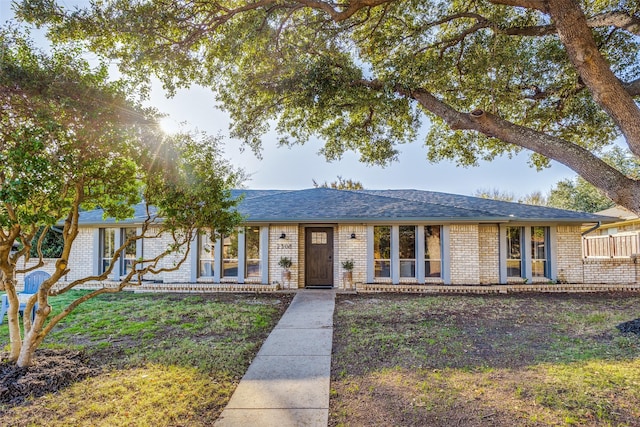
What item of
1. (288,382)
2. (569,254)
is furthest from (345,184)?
(288,382)

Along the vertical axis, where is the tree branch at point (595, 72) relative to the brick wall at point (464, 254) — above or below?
above

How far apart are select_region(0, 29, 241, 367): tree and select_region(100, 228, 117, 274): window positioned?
8242mm

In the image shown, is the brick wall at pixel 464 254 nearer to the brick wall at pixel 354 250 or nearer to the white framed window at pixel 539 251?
the white framed window at pixel 539 251

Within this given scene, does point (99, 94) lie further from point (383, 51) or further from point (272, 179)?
point (272, 179)

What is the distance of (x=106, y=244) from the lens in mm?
12164

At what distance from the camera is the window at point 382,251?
36.2 feet

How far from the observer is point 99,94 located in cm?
391

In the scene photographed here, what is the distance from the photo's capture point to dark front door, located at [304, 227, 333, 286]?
37.1 ft

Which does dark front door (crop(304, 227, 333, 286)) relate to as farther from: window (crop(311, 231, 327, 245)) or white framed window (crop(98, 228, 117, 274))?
white framed window (crop(98, 228, 117, 274))

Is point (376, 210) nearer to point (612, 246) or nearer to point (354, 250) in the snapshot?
point (354, 250)

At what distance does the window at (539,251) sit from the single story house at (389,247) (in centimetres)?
3

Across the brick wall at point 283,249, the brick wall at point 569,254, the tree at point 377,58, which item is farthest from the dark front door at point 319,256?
the brick wall at point 569,254

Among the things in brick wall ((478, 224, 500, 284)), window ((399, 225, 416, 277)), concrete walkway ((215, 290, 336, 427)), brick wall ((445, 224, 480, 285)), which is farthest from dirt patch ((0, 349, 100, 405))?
brick wall ((478, 224, 500, 284))

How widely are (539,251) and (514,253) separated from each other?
83 centimetres
